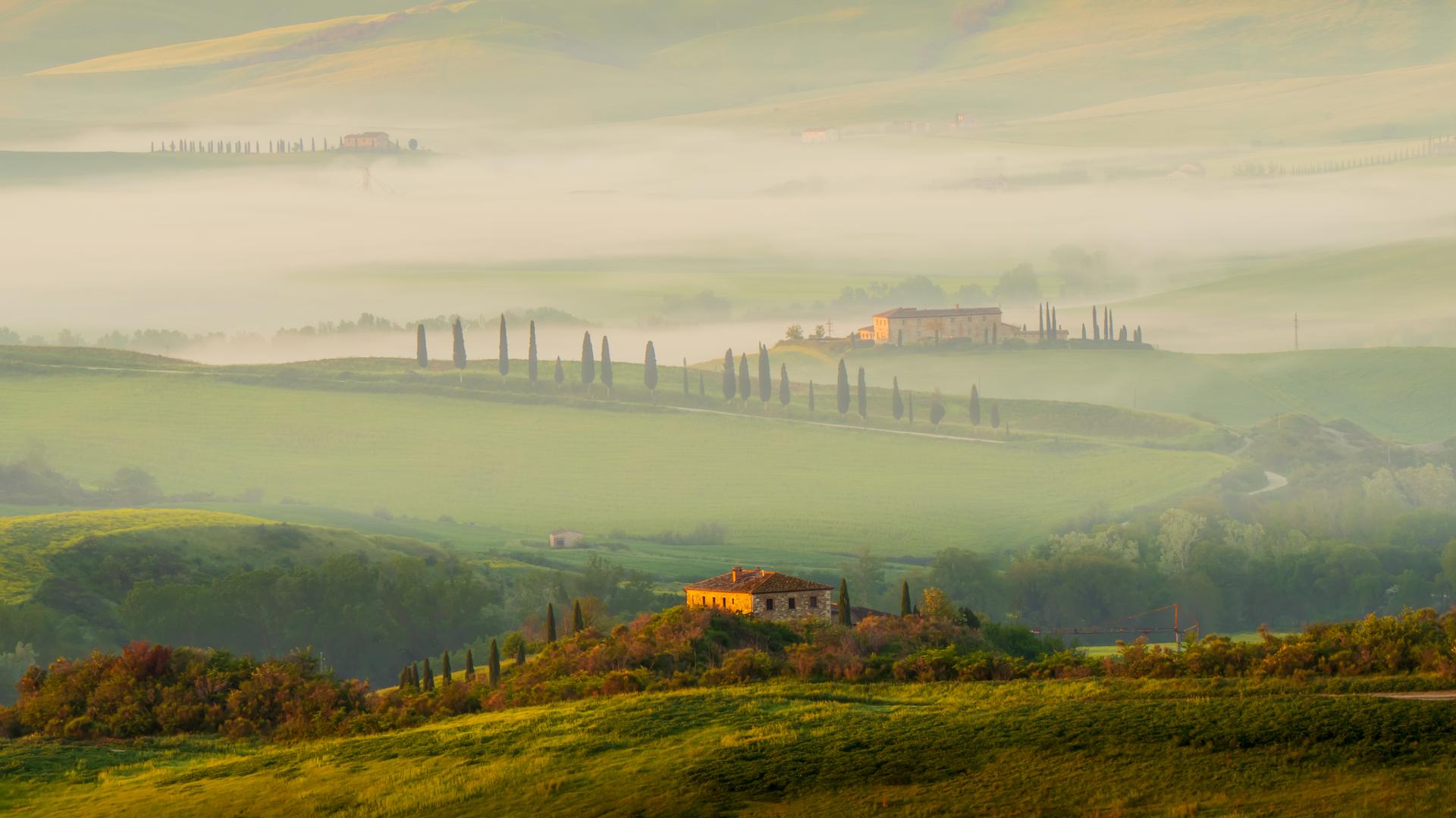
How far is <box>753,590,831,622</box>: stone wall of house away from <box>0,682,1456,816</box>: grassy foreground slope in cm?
3616

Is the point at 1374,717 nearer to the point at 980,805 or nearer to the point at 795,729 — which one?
the point at 980,805

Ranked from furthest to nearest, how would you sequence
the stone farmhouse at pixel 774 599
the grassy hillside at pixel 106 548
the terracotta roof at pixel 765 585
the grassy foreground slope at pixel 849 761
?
the grassy hillside at pixel 106 548
the terracotta roof at pixel 765 585
the stone farmhouse at pixel 774 599
the grassy foreground slope at pixel 849 761

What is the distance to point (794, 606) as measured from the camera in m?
115

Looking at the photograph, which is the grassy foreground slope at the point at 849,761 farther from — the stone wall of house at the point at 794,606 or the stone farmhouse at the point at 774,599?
the stone farmhouse at the point at 774,599

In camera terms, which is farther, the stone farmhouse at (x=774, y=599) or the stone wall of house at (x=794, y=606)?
the stone farmhouse at (x=774, y=599)

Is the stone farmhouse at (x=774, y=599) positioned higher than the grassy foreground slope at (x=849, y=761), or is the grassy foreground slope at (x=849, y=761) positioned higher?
the grassy foreground slope at (x=849, y=761)

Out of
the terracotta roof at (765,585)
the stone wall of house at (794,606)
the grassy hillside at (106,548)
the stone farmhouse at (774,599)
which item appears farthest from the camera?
the grassy hillside at (106,548)

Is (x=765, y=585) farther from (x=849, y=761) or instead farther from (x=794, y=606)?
(x=849, y=761)

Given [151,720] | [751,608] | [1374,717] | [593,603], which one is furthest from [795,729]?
[593,603]

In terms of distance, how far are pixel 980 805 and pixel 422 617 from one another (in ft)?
408

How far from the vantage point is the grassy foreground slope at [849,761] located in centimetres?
5366

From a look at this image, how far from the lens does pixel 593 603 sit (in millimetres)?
142250

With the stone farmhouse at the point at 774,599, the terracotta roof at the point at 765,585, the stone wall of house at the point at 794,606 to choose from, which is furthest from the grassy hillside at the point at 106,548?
the stone wall of house at the point at 794,606

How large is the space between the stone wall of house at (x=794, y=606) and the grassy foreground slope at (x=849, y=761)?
36.2m
